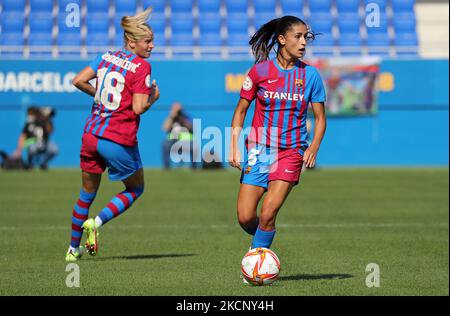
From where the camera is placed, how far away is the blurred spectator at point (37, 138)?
26.1 meters

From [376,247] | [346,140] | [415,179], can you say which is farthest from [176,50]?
[376,247]

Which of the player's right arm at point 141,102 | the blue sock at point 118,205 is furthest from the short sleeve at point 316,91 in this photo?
the blue sock at point 118,205

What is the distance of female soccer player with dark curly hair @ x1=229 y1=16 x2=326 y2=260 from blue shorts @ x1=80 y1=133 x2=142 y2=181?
133 cm

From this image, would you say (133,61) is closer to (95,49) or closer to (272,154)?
(272,154)

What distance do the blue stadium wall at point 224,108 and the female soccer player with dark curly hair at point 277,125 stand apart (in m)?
19.4

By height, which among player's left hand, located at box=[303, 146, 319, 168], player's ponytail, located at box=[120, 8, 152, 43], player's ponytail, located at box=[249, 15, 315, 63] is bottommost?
player's left hand, located at box=[303, 146, 319, 168]

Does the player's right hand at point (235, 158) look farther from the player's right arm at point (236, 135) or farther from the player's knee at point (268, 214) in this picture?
the player's knee at point (268, 214)

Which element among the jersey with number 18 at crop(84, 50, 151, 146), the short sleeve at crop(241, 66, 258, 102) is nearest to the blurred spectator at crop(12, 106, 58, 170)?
the jersey with number 18 at crop(84, 50, 151, 146)

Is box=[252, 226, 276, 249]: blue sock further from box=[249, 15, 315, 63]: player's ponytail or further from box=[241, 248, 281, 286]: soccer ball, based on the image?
box=[249, 15, 315, 63]: player's ponytail

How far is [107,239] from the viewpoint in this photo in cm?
1138

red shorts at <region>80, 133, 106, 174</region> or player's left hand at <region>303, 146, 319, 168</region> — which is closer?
player's left hand at <region>303, 146, 319, 168</region>

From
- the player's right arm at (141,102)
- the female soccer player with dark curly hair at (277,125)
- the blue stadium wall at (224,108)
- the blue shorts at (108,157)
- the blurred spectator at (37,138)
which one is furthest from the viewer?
the blue stadium wall at (224,108)

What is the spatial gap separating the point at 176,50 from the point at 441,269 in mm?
20006

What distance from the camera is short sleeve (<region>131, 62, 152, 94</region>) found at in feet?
27.6
